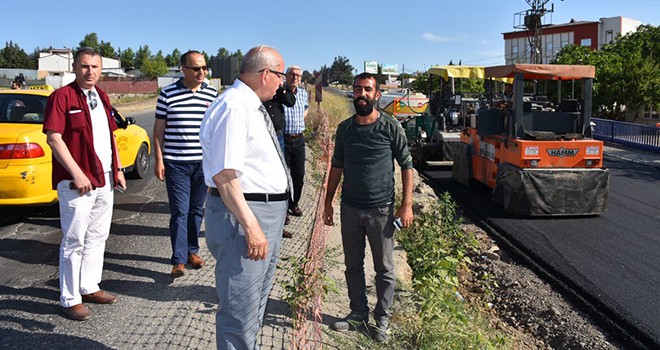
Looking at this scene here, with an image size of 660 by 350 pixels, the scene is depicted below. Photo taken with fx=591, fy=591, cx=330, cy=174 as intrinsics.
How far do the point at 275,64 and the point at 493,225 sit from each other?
640cm

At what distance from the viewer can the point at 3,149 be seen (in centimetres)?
630

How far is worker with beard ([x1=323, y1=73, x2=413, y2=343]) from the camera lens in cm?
428

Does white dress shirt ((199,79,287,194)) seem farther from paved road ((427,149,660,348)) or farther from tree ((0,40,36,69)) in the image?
Answer: tree ((0,40,36,69))

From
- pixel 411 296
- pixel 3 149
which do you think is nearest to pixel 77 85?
pixel 3 149

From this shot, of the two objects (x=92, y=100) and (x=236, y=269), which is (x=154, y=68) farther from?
(x=236, y=269)

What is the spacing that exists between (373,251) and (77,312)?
2116mm

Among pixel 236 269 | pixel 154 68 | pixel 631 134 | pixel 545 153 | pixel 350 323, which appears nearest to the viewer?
pixel 236 269

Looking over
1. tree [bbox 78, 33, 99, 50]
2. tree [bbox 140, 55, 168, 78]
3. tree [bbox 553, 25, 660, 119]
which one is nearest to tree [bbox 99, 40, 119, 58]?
tree [bbox 78, 33, 99, 50]

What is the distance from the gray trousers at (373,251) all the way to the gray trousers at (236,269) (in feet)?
4.12

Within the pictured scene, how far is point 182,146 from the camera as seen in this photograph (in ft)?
16.3

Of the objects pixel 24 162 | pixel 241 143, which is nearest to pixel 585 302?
pixel 241 143

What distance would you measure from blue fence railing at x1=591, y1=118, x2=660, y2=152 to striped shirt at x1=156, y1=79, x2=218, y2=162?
1659 cm

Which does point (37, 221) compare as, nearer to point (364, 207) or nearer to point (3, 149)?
point (3, 149)

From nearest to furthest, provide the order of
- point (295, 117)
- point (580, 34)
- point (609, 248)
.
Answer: point (295, 117) < point (609, 248) < point (580, 34)
